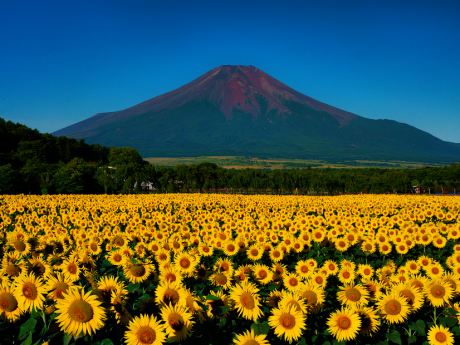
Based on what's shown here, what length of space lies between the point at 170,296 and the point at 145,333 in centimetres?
54

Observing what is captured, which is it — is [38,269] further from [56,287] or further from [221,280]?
[221,280]

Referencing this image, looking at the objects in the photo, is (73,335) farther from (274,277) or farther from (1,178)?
Answer: (1,178)

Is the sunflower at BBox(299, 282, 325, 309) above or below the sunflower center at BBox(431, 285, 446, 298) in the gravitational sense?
above

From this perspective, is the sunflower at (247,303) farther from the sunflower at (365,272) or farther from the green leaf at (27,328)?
the sunflower at (365,272)

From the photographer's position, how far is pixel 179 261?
4.66m

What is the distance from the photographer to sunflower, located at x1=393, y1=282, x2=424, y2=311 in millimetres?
3864

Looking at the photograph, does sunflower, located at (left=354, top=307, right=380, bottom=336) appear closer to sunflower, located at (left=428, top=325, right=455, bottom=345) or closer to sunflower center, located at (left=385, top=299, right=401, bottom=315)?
sunflower center, located at (left=385, top=299, right=401, bottom=315)

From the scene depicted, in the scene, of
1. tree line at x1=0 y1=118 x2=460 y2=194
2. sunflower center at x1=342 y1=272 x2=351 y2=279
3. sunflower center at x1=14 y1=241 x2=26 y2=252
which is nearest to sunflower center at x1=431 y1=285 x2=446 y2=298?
sunflower center at x1=342 y1=272 x2=351 y2=279

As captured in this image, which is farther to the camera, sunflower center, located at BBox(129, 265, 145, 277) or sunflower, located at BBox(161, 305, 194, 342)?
sunflower center, located at BBox(129, 265, 145, 277)

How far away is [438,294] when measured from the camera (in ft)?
13.6

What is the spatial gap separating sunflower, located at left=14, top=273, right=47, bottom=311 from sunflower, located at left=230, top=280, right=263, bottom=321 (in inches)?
74.2

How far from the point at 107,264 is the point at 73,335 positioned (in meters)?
2.29

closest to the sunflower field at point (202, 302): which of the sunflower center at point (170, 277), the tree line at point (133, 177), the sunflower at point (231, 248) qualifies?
the sunflower center at point (170, 277)

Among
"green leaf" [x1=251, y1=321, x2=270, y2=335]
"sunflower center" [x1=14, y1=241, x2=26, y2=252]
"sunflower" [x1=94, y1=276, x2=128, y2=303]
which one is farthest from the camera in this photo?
"sunflower center" [x1=14, y1=241, x2=26, y2=252]
